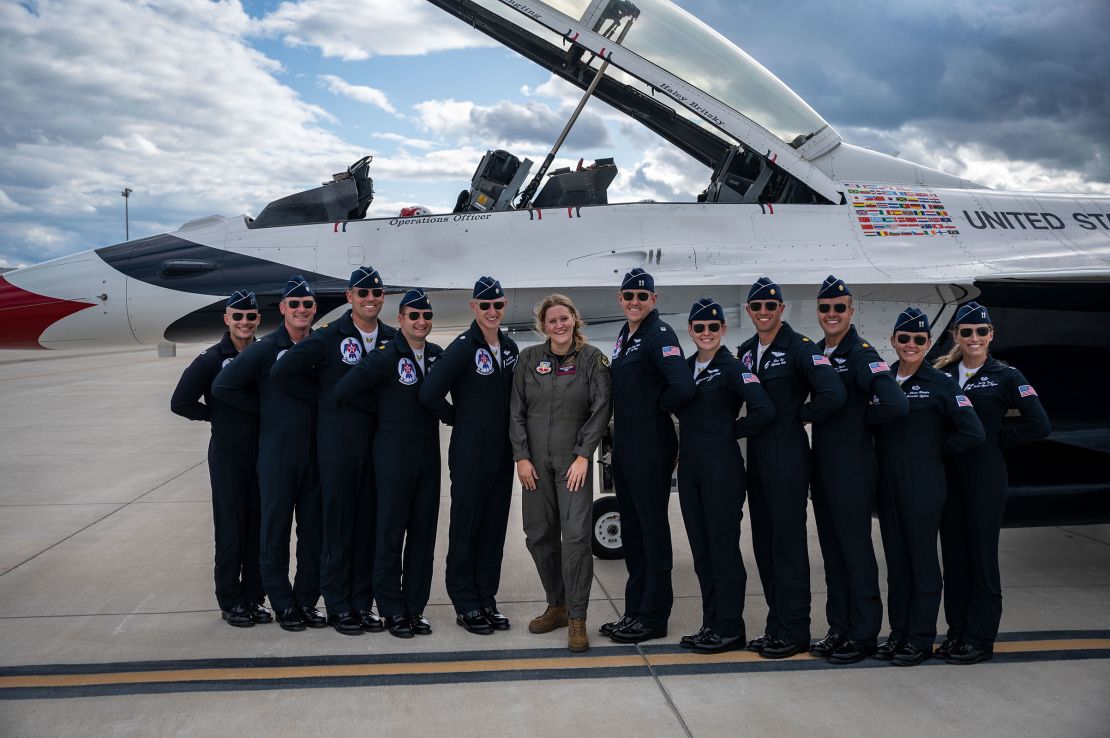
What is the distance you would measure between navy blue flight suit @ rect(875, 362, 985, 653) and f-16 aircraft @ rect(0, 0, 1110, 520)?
115 inches

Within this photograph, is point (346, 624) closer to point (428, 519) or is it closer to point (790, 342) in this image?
point (428, 519)

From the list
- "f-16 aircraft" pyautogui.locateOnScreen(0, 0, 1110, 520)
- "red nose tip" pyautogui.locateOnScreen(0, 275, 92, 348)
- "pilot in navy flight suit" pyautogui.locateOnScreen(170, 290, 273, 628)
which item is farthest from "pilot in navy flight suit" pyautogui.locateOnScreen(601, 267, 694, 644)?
"red nose tip" pyautogui.locateOnScreen(0, 275, 92, 348)

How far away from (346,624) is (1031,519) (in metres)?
3.96

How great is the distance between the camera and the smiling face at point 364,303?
4.39m

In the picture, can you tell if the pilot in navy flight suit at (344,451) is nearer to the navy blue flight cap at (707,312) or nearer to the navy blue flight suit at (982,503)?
the navy blue flight cap at (707,312)

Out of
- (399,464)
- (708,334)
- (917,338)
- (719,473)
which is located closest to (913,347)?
(917,338)

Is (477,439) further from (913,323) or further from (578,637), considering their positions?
(913,323)

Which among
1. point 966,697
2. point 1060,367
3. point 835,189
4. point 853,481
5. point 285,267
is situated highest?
point 835,189

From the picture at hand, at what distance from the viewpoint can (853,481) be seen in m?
3.97

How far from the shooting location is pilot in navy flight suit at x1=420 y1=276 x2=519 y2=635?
4.25 metres

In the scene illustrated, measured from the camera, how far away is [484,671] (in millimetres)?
3959

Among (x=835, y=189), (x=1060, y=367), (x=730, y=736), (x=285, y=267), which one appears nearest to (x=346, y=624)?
(x=730, y=736)

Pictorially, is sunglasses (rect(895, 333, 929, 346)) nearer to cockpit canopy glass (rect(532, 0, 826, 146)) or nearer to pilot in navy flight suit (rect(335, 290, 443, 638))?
pilot in navy flight suit (rect(335, 290, 443, 638))

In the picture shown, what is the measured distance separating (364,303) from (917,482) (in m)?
2.86
